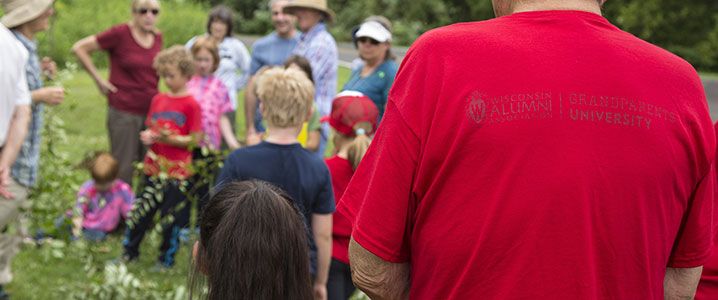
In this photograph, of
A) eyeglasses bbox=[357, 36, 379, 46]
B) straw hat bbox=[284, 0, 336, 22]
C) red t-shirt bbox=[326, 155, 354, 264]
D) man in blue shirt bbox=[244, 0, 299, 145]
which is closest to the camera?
red t-shirt bbox=[326, 155, 354, 264]

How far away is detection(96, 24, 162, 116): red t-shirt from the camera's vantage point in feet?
27.5

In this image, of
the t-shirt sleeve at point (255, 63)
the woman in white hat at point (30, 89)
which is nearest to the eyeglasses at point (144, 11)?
the t-shirt sleeve at point (255, 63)

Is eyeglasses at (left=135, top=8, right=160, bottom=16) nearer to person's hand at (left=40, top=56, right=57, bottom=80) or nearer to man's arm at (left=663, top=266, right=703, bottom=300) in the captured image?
person's hand at (left=40, top=56, right=57, bottom=80)

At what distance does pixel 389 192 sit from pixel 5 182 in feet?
11.0

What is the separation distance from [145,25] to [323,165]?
4.56 meters

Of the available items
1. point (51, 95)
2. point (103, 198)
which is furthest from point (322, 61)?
point (51, 95)

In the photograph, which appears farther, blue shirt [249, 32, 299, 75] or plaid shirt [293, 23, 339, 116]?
blue shirt [249, 32, 299, 75]

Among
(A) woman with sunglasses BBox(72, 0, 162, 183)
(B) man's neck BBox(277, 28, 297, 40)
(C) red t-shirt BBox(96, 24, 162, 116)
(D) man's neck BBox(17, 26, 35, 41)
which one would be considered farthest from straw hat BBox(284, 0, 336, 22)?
(D) man's neck BBox(17, 26, 35, 41)

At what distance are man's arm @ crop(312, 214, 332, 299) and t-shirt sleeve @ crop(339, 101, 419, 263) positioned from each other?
201 cm

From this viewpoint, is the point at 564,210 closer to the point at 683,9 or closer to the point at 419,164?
the point at 419,164

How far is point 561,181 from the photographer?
2.19 m

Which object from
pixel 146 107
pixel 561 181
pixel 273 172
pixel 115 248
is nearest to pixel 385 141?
pixel 561 181

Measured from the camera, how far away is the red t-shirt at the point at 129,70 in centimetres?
838

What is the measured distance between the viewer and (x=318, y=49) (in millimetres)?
7738
